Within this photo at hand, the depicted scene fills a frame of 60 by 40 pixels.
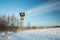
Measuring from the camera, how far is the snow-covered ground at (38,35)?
1.97 metres

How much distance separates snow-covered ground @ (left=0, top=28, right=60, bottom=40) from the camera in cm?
197

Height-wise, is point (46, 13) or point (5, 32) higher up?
point (46, 13)

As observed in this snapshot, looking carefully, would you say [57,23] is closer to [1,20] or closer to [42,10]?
[42,10]

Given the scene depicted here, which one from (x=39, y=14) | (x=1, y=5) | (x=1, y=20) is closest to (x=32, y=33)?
(x=39, y=14)

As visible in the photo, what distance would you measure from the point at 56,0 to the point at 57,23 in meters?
0.39

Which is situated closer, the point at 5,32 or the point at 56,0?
the point at 5,32

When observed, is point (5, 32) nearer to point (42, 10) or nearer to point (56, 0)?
point (42, 10)

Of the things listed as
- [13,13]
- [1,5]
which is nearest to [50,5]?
[13,13]

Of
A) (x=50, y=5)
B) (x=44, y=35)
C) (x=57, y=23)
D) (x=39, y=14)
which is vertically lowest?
(x=44, y=35)

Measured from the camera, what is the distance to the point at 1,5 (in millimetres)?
2012

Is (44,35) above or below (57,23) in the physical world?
below

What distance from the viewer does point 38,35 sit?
202 centimetres

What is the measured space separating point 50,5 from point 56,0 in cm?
13

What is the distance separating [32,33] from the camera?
203 centimetres
